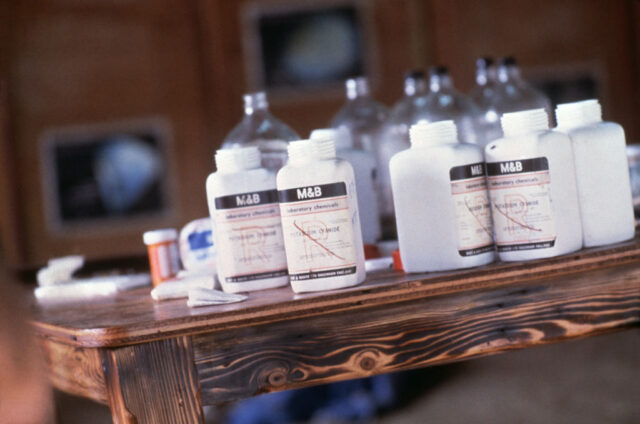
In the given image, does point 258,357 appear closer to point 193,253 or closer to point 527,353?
point 193,253

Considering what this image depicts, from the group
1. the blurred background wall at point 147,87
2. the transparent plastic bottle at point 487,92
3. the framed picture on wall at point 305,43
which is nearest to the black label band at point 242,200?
the transparent plastic bottle at point 487,92

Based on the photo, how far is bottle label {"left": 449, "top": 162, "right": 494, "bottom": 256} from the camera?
1062 mm

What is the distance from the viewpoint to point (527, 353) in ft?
11.5

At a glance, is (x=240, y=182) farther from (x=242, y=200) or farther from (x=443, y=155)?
(x=443, y=155)

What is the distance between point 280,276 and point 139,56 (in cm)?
278

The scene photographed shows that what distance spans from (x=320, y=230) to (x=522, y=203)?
0.29 metres

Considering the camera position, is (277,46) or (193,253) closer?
(193,253)

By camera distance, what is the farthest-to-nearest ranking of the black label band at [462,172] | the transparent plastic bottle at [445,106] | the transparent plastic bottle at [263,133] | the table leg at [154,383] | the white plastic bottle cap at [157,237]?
the transparent plastic bottle at [445,106], the transparent plastic bottle at [263,133], the white plastic bottle cap at [157,237], the black label band at [462,172], the table leg at [154,383]

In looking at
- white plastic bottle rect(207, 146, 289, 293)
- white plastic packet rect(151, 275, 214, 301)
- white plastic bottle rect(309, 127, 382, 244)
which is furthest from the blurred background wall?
white plastic bottle rect(207, 146, 289, 293)

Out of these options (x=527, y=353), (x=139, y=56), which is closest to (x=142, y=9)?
(x=139, y=56)

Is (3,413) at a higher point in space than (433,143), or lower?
lower

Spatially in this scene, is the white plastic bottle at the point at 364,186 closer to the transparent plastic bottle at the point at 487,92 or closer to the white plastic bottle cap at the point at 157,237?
the white plastic bottle cap at the point at 157,237

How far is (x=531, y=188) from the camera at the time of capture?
1.05m

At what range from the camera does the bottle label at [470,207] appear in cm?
106
